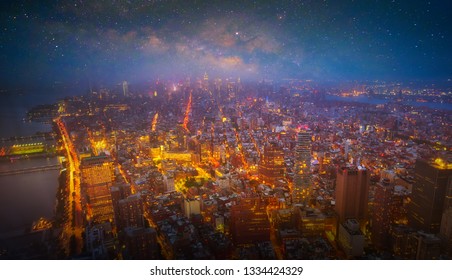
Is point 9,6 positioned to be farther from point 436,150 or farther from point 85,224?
point 436,150

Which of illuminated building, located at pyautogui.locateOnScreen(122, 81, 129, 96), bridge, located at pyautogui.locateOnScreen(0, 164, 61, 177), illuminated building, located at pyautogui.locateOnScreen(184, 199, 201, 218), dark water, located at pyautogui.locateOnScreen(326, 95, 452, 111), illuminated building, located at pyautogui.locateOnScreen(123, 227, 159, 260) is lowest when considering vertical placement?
illuminated building, located at pyautogui.locateOnScreen(184, 199, 201, 218)

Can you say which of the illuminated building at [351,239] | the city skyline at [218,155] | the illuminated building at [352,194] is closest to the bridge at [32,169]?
the city skyline at [218,155]

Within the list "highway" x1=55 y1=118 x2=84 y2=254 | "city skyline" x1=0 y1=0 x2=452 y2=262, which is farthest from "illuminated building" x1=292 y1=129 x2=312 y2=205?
"highway" x1=55 y1=118 x2=84 y2=254

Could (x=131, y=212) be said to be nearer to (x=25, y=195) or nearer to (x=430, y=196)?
(x=25, y=195)

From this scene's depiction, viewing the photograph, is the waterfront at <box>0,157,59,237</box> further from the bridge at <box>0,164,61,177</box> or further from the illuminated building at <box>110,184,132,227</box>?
the illuminated building at <box>110,184,132,227</box>
